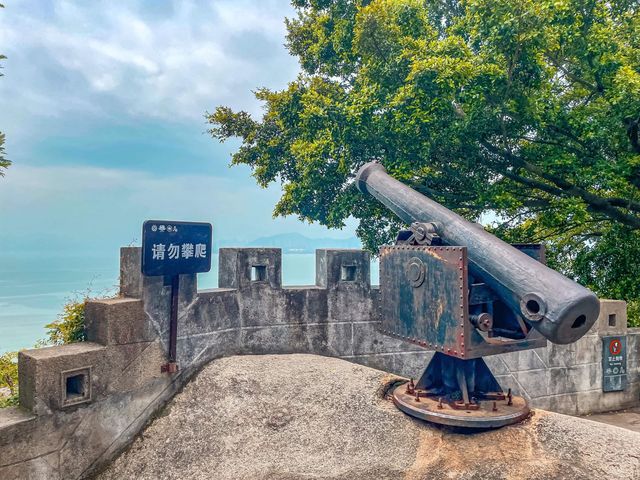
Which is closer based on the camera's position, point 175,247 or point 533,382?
point 175,247

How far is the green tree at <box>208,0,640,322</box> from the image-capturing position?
7.21 metres

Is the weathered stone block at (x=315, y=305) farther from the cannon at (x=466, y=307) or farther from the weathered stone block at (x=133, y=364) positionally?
the weathered stone block at (x=133, y=364)

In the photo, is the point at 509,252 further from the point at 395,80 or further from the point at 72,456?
the point at 395,80

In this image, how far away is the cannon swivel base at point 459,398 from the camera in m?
3.85

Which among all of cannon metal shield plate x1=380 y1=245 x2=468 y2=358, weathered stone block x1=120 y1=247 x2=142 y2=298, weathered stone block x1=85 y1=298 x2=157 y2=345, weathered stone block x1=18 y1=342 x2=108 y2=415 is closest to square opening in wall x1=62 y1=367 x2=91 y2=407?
weathered stone block x1=18 y1=342 x2=108 y2=415

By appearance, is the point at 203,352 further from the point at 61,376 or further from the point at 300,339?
the point at 61,376

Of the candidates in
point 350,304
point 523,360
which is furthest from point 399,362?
point 523,360

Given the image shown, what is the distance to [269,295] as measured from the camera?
18.1ft

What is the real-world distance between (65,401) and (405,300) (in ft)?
10.1

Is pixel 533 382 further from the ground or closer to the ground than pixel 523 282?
closer to the ground

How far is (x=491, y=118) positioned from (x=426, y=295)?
4626mm

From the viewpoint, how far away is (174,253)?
4.63m

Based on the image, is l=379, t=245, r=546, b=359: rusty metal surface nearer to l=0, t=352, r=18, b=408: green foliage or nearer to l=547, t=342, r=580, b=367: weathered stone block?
l=547, t=342, r=580, b=367: weathered stone block

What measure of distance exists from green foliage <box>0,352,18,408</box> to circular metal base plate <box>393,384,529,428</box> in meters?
3.61
